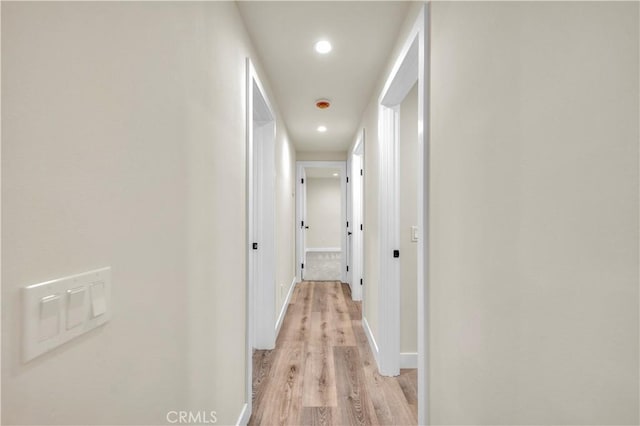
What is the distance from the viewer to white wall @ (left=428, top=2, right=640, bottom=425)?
493 millimetres

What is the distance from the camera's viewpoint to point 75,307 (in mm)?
565

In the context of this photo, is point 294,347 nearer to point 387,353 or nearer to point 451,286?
point 387,353

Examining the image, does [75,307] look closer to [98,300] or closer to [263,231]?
[98,300]

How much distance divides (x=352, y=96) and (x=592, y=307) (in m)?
2.65

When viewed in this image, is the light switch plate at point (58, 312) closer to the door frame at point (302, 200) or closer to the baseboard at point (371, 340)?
the baseboard at point (371, 340)

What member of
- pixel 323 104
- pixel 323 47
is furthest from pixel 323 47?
pixel 323 104

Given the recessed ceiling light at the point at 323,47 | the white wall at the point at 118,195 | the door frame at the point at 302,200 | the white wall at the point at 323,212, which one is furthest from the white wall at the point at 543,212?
the white wall at the point at 323,212

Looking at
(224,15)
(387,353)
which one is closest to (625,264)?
(224,15)

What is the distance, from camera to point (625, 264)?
19.1 inches

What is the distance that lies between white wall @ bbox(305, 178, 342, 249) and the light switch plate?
8.44 m

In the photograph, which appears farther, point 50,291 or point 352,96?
point 352,96

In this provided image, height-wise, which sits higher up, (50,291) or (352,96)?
(352,96)

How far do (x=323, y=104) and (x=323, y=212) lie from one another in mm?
6246

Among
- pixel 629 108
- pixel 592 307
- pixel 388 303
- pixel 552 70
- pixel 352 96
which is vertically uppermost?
pixel 352 96
